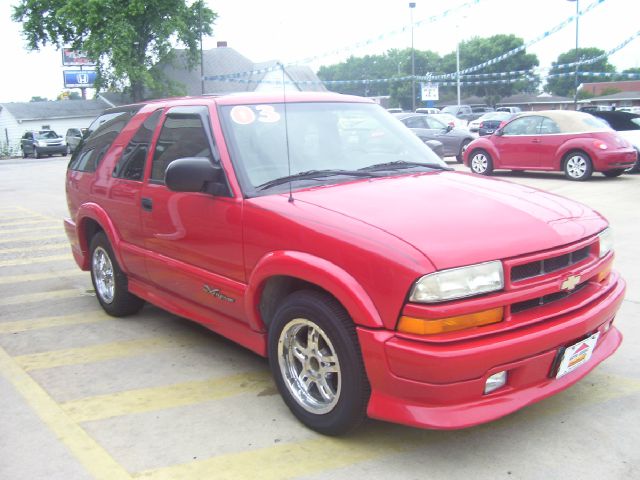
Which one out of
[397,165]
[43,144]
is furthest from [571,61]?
[397,165]

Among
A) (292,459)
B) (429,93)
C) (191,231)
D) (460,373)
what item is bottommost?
(292,459)

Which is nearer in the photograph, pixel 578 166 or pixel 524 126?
pixel 578 166

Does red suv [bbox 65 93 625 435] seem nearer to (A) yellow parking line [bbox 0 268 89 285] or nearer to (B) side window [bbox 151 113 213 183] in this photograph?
(B) side window [bbox 151 113 213 183]

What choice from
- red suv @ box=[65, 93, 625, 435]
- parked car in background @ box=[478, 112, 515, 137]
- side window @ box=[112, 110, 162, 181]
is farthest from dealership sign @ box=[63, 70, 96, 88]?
red suv @ box=[65, 93, 625, 435]

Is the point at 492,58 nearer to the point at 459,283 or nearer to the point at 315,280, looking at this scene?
the point at 315,280

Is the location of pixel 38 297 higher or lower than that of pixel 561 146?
lower

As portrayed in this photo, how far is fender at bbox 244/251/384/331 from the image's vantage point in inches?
117

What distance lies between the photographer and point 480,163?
1611 centimetres

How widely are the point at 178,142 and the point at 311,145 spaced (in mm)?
1006

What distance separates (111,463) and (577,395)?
261 cm

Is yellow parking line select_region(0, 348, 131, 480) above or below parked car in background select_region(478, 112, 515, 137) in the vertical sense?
below

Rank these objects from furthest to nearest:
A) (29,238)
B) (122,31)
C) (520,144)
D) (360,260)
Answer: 1. (122,31)
2. (520,144)
3. (29,238)
4. (360,260)

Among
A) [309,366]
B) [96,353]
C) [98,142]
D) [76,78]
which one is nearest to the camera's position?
[309,366]

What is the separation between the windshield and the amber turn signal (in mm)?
1269
